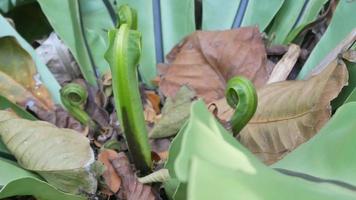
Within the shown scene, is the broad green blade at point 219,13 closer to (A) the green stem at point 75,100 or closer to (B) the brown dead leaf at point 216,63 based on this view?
(B) the brown dead leaf at point 216,63

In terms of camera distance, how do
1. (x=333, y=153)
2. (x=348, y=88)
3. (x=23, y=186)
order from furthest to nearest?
(x=348, y=88), (x=23, y=186), (x=333, y=153)

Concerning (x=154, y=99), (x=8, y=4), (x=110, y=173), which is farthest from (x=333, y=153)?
(x=8, y=4)

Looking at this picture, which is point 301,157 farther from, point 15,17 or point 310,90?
point 15,17

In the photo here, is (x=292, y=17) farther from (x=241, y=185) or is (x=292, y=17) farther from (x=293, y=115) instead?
(x=241, y=185)

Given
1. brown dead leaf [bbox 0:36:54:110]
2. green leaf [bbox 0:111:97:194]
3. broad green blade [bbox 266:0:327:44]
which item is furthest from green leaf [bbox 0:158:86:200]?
broad green blade [bbox 266:0:327:44]

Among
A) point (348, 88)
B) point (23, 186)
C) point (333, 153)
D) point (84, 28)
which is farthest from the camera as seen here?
point (84, 28)
